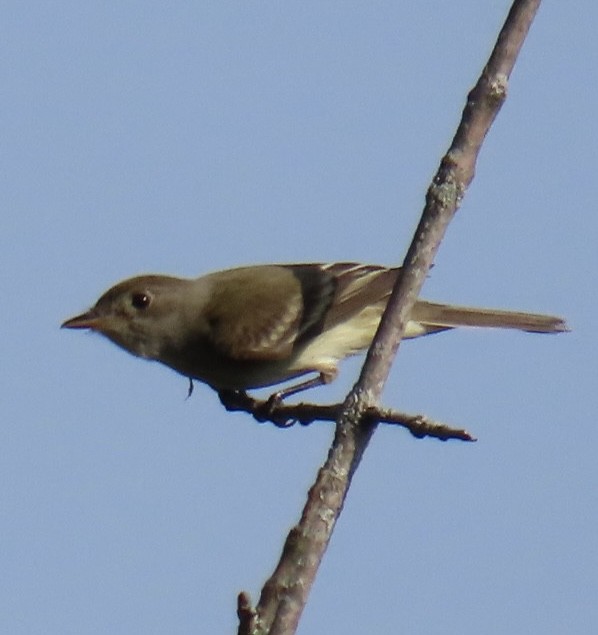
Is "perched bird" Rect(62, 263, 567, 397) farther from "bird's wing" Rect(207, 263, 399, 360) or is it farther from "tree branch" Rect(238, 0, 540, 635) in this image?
"tree branch" Rect(238, 0, 540, 635)

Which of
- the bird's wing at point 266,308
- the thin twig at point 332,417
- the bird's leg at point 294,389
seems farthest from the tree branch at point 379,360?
the bird's wing at point 266,308

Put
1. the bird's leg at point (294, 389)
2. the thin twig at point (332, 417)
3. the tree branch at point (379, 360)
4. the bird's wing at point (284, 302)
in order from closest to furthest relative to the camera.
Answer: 1. the tree branch at point (379, 360)
2. the thin twig at point (332, 417)
3. the bird's leg at point (294, 389)
4. the bird's wing at point (284, 302)

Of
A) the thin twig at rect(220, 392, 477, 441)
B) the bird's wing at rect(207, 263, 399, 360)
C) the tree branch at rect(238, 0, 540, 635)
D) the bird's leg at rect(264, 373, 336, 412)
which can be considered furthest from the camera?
the bird's wing at rect(207, 263, 399, 360)

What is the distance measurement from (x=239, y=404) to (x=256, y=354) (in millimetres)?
942

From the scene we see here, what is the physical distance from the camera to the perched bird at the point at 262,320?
887 centimetres

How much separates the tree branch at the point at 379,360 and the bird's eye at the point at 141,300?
4.59m

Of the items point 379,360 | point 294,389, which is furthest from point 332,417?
point 294,389

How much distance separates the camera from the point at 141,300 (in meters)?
8.91

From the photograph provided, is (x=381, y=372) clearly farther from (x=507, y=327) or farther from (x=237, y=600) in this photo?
(x=507, y=327)

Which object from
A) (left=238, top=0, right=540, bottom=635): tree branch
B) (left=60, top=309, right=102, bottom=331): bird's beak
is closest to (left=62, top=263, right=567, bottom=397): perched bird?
(left=60, top=309, right=102, bottom=331): bird's beak

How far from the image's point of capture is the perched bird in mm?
8867

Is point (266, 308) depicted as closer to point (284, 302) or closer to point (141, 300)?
point (284, 302)

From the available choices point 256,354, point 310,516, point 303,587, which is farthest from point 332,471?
point 256,354

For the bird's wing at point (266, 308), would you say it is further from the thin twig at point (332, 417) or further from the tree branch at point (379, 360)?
the tree branch at point (379, 360)
